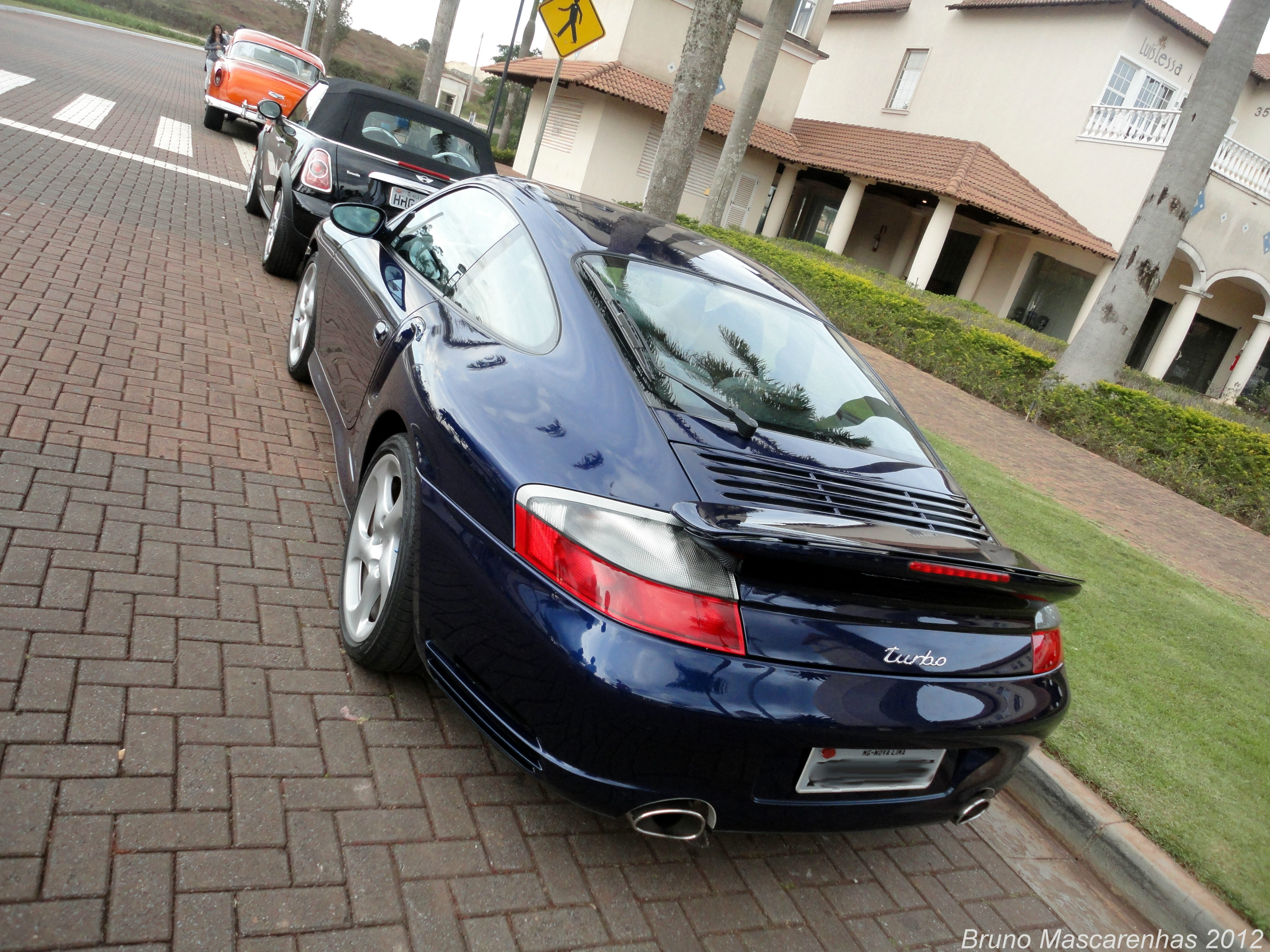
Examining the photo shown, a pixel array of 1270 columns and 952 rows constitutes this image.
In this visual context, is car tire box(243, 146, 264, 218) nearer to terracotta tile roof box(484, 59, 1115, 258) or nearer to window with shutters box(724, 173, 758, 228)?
terracotta tile roof box(484, 59, 1115, 258)

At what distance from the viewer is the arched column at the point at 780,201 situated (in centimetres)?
2942

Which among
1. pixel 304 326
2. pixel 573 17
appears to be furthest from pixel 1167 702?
pixel 573 17

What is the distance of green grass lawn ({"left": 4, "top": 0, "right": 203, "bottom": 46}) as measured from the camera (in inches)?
1391

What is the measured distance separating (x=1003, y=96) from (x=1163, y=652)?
83.8ft

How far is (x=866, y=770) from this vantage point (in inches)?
91.2

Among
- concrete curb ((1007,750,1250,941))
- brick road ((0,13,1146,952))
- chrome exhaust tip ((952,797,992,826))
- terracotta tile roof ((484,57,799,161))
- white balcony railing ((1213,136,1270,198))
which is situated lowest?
brick road ((0,13,1146,952))

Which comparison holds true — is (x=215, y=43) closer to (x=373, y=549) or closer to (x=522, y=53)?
(x=522, y=53)

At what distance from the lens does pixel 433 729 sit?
2.82m

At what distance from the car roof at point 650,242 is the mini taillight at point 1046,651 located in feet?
5.16

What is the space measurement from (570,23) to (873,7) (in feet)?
85.2

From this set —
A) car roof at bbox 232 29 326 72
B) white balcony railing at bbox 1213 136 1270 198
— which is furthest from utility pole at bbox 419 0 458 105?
white balcony railing at bbox 1213 136 1270 198

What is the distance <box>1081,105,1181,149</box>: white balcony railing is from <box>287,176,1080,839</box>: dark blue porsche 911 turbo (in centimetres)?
2208

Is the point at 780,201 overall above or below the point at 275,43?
above

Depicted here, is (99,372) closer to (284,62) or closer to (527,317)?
(527,317)
